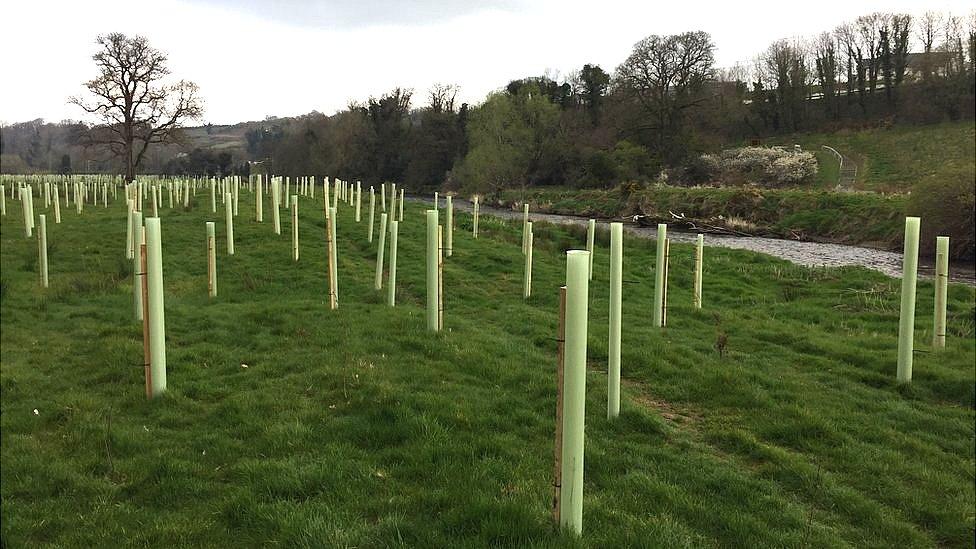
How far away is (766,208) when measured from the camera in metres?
→ 29.1

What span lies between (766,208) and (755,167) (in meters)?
6.64

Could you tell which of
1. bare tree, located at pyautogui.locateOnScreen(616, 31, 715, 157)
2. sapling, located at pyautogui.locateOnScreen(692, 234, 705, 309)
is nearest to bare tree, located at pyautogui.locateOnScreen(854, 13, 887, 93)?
sapling, located at pyautogui.locateOnScreen(692, 234, 705, 309)

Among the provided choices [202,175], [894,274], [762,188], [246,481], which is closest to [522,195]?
[762,188]

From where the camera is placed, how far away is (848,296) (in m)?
14.6

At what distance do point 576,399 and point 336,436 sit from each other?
245 centimetres

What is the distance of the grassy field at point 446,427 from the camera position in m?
3.87

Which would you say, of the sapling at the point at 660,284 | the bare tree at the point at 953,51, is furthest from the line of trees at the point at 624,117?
the sapling at the point at 660,284

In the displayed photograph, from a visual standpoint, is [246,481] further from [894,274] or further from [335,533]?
[894,274]

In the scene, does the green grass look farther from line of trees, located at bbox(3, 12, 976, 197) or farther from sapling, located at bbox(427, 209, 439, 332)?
sapling, located at bbox(427, 209, 439, 332)

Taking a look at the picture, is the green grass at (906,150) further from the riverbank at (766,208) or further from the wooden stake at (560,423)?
the riverbank at (766,208)

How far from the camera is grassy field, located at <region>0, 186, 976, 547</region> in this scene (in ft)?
12.7

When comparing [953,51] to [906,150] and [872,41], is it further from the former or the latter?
[906,150]

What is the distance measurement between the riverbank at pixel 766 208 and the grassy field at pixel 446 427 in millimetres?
9277

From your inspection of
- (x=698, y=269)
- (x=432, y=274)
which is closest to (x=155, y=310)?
(x=432, y=274)
